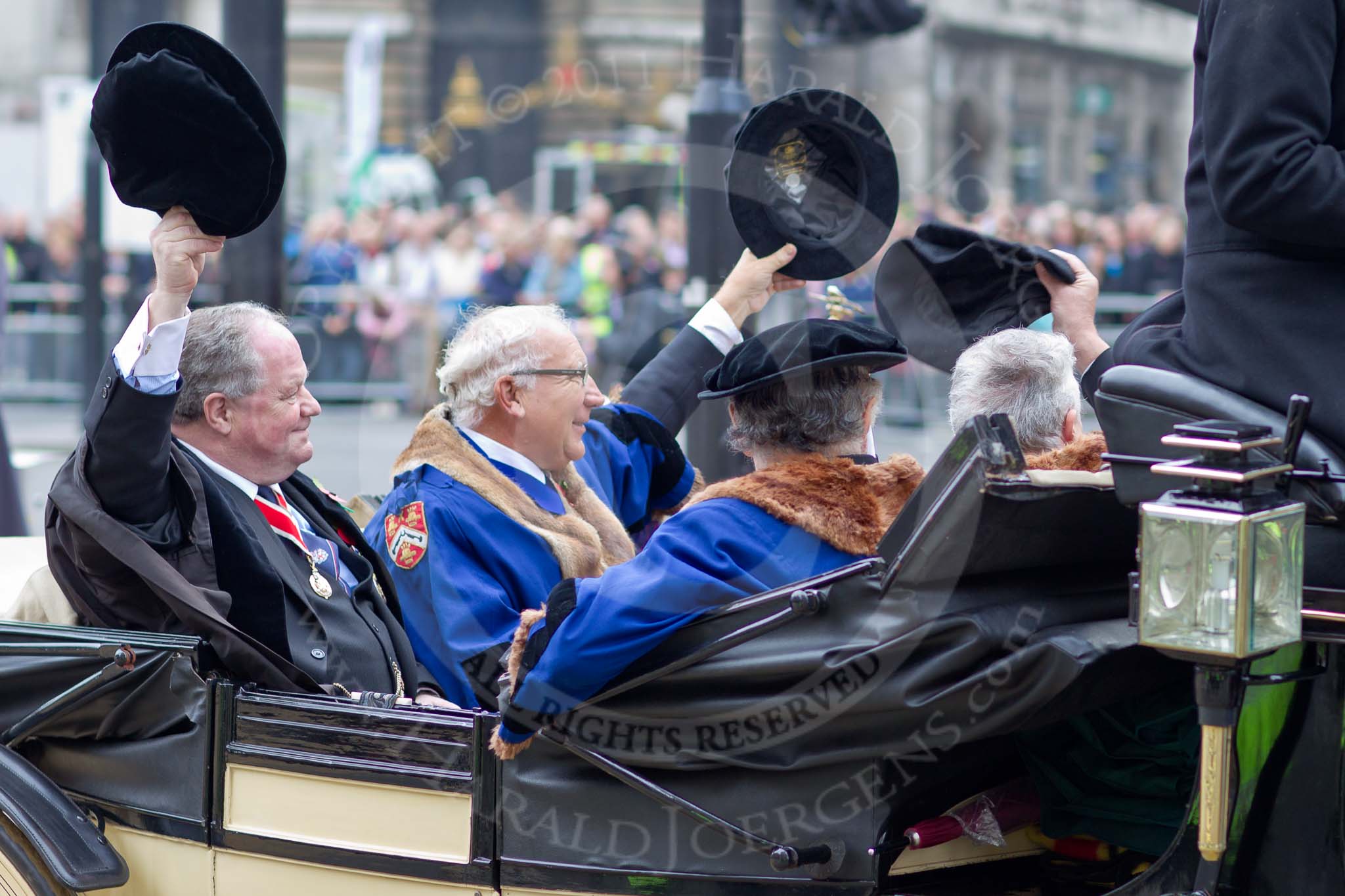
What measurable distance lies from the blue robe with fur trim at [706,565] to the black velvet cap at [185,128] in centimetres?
100

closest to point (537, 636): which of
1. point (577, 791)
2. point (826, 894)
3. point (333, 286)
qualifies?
point (577, 791)

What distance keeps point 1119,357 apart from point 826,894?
3.44 ft

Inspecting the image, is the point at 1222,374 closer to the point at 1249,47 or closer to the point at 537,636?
the point at 1249,47

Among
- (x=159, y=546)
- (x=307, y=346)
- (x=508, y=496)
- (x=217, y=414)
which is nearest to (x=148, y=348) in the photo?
(x=159, y=546)

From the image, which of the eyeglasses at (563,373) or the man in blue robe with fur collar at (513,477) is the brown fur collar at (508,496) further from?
the eyeglasses at (563,373)

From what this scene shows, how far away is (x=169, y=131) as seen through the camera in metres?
2.81

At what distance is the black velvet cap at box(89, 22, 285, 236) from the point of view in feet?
9.12

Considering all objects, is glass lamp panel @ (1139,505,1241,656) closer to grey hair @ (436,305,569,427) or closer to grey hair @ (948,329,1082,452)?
grey hair @ (948,329,1082,452)

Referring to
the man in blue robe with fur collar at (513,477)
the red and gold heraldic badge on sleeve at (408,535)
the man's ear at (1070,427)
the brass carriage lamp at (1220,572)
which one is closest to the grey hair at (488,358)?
the man in blue robe with fur collar at (513,477)

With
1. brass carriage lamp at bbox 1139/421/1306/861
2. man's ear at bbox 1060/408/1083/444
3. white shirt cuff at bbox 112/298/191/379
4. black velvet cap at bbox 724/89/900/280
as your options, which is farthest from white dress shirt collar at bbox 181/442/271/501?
brass carriage lamp at bbox 1139/421/1306/861

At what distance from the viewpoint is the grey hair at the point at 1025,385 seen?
2965mm

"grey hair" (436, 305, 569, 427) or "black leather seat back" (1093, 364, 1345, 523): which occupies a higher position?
"black leather seat back" (1093, 364, 1345, 523)

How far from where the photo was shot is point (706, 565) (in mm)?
2547

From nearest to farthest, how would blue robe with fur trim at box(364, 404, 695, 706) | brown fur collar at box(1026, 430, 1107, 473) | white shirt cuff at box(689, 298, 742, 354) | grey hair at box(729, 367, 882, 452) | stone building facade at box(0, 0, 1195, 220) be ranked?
1. brown fur collar at box(1026, 430, 1107, 473)
2. grey hair at box(729, 367, 882, 452)
3. blue robe with fur trim at box(364, 404, 695, 706)
4. white shirt cuff at box(689, 298, 742, 354)
5. stone building facade at box(0, 0, 1195, 220)
